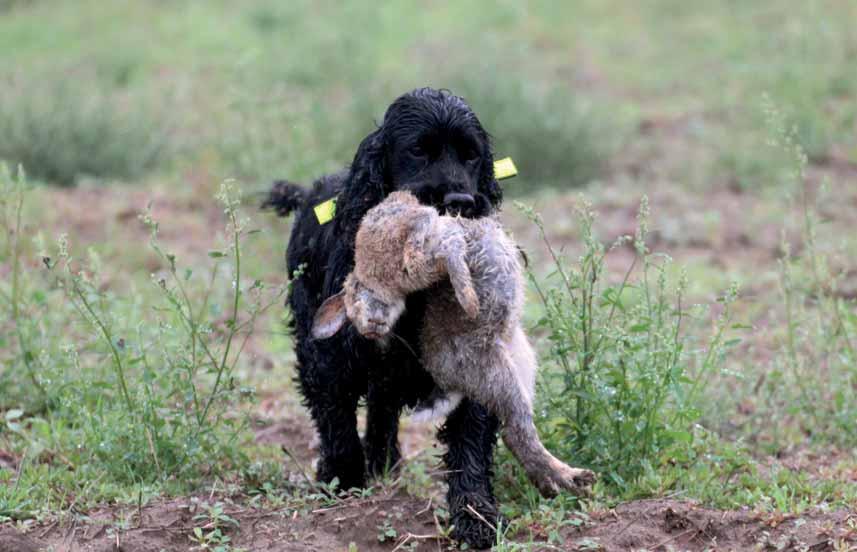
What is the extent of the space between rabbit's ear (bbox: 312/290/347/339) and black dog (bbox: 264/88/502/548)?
0.30m

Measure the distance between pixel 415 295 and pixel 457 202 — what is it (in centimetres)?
38

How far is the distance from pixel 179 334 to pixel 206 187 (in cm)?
421

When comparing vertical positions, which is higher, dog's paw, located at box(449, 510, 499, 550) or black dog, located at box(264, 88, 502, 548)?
black dog, located at box(264, 88, 502, 548)

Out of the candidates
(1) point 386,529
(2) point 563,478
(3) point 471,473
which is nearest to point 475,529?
(3) point 471,473

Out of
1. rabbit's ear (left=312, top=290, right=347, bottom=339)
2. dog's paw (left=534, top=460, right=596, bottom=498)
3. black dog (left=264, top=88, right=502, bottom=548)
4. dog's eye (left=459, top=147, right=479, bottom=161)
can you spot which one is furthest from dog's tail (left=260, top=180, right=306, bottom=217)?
dog's paw (left=534, top=460, right=596, bottom=498)

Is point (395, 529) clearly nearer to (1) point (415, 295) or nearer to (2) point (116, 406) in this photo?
(1) point (415, 295)

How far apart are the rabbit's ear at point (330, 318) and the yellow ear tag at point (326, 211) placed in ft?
2.56

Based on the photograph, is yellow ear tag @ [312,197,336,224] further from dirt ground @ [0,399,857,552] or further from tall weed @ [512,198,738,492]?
dirt ground @ [0,399,857,552]

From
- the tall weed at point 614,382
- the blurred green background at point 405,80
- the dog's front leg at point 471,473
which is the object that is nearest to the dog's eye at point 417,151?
the tall weed at point 614,382

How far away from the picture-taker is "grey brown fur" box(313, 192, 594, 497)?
4285 mm

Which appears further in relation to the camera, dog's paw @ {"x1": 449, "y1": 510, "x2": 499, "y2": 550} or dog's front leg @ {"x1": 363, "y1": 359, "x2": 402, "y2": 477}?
dog's front leg @ {"x1": 363, "y1": 359, "x2": 402, "y2": 477}

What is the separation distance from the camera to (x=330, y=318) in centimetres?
451

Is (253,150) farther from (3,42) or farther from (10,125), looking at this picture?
(3,42)

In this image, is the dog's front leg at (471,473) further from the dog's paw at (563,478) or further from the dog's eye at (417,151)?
the dog's eye at (417,151)
